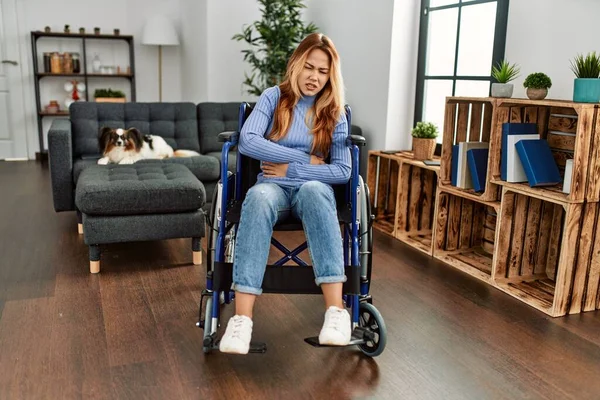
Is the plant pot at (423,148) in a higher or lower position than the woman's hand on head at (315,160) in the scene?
lower

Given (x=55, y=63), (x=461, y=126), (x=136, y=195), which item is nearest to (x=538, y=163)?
(x=461, y=126)

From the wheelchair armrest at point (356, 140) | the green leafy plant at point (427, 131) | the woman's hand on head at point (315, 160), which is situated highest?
the wheelchair armrest at point (356, 140)

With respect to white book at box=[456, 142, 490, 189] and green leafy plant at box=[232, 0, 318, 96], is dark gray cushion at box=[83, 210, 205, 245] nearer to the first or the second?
white book at box=[456, 142, 490, 189]

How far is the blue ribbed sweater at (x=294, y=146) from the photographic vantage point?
6.95ft

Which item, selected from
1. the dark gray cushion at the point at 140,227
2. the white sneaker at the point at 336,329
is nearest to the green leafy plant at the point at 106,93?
the dark gray cushion at the point at 140,227

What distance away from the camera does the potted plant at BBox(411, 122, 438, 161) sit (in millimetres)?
3473

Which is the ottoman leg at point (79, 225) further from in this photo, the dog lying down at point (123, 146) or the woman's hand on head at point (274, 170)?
the woman's hand on head at point (274, 170)

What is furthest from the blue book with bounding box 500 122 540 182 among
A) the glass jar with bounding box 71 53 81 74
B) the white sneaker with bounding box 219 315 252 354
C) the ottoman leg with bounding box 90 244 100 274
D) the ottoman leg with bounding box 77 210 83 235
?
the glass jar with bounding box 71 53 81 74

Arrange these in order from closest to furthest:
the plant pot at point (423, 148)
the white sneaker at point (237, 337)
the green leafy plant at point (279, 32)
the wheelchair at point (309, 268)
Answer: the white sneaker at point (237, 337) < the wheelchair at point (309, 268) < the plant pot at point (423, 148) < the green leafy plant at point (279, 32)

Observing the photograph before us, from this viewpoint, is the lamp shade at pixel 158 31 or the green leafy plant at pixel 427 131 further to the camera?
the lamp shade at pixel 158 31

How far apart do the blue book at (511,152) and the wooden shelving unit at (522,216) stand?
4 cm

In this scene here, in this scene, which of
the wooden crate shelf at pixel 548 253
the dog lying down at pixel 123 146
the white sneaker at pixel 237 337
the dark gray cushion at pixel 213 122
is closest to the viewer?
the white sneaker at pixel 237 337

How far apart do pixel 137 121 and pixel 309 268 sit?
8.47 feet

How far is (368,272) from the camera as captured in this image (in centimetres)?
219
